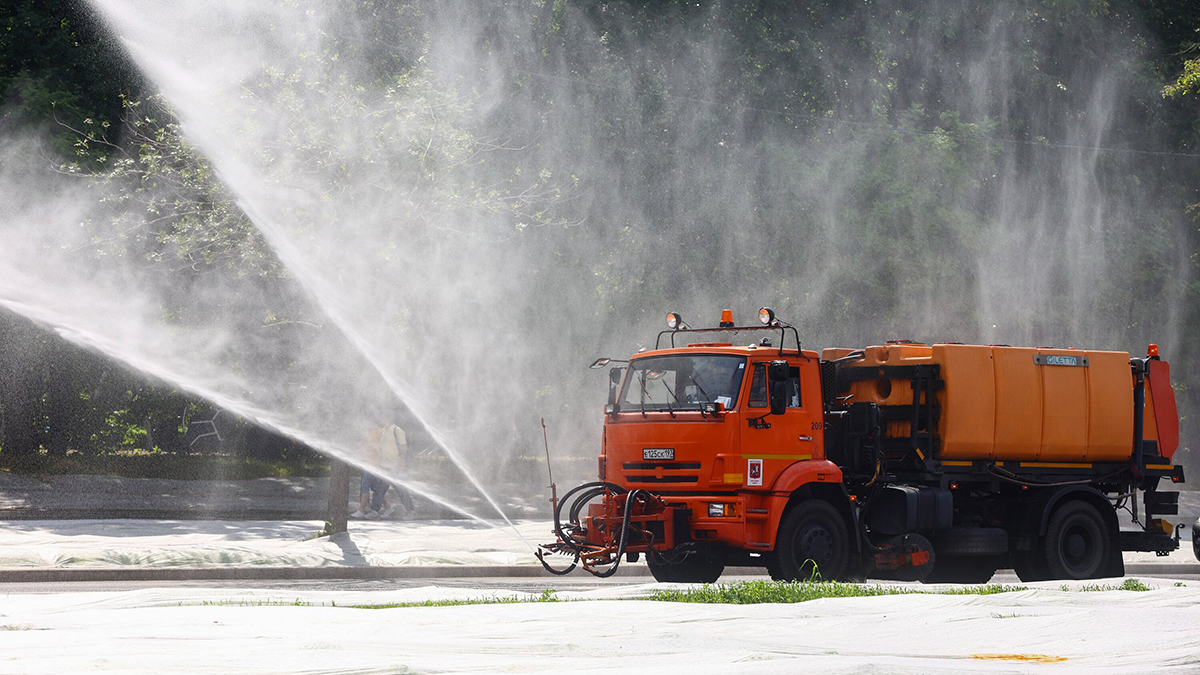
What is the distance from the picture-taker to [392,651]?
7020 mm

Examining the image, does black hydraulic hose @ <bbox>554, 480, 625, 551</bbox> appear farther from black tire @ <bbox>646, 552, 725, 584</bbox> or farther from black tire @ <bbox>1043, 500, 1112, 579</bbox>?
black tire @ <bbox>1043, 500, 1112, 579</bbox>

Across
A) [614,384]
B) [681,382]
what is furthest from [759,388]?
[614,384]

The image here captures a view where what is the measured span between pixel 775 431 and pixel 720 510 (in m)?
1.01

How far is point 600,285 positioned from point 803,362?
13.7 meters

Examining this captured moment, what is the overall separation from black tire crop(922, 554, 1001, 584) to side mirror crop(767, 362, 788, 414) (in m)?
3.30

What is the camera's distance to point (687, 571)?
13258 millimetres

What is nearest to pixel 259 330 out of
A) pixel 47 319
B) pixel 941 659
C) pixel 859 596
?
pixel 47 319

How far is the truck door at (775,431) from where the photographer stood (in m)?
12.2

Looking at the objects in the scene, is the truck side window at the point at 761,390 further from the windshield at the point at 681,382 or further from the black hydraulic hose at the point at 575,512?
the black hydraulic hose at the point at 575,512

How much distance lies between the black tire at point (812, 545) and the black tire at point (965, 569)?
181 centimetres

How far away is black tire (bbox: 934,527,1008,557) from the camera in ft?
44.7

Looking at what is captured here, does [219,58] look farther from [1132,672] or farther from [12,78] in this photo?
[1132,672]

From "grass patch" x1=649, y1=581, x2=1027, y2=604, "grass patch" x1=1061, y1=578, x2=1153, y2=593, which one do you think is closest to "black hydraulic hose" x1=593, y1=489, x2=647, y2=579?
"grass patch" x1=649, y1=581, x2=1027, y2=604

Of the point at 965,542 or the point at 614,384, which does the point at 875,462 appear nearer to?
the point at 965,542
